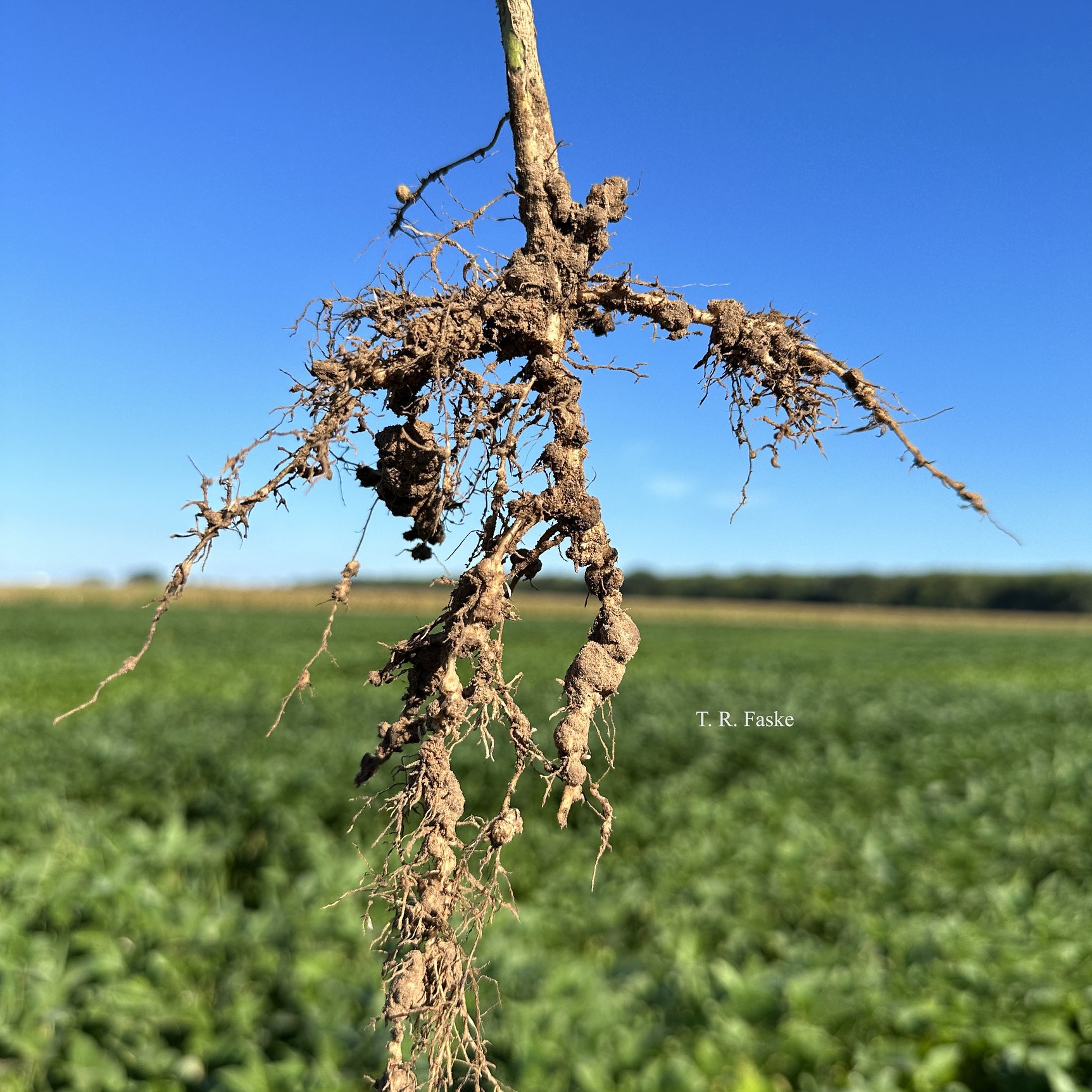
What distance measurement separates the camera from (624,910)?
186 inches

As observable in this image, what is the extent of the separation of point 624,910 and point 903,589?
64.3m

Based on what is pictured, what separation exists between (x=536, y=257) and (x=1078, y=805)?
22.9 ft

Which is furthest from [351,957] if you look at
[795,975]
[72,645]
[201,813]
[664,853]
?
[72,645]

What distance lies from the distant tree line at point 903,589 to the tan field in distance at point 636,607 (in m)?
0.76

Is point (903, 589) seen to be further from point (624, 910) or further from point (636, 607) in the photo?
point (624, 910)

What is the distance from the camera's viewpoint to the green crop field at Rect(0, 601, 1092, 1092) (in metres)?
2.81

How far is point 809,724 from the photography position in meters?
9.67

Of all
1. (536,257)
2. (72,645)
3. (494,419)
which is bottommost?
(72,645)

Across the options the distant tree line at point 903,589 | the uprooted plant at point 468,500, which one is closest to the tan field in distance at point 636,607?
the distant tree line at point 903,589

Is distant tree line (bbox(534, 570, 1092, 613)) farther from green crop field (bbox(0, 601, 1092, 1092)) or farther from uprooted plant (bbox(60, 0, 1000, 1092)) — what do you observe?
uprooted plant (bbox(60, 0, 1000, 1092))

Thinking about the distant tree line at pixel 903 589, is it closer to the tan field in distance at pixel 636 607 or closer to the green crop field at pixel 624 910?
the tan field in distance at pixel 636 607

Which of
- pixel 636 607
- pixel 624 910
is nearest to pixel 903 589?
pixel 636 607

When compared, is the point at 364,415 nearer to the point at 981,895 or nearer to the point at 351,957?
the point at 351,957

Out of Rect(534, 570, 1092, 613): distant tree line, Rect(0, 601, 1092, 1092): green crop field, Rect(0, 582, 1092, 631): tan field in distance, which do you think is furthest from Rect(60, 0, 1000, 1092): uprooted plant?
Rect(534, 570, 1092, 613): distant tree line
